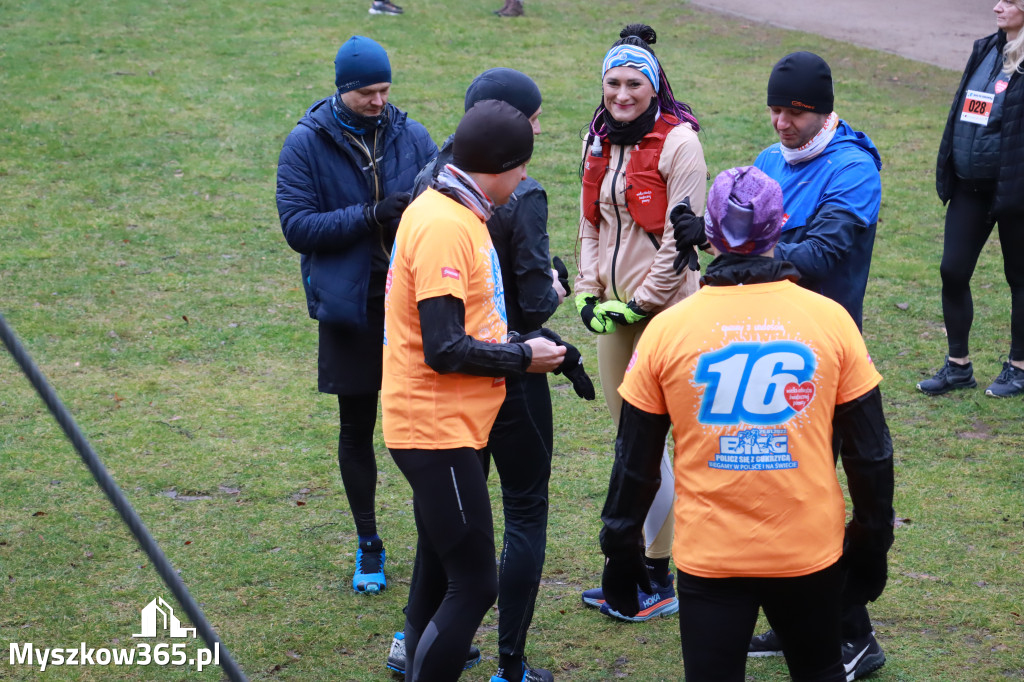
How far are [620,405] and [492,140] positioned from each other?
168 cm

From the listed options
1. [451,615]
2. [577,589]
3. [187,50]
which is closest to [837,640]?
[451,615]

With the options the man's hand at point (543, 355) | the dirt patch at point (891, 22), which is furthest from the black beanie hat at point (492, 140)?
the dirt patch at point (891, 22)

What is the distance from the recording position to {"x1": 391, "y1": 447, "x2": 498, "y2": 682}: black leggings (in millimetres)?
3475

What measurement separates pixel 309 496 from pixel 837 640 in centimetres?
334

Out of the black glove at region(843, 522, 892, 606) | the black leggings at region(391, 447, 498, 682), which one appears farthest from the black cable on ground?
the black glove at region(843, 522, 892, 606)

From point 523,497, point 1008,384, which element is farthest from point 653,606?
point 1008,384

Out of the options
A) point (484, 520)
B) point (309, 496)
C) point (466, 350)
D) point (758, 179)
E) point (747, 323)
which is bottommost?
point (309, 496)

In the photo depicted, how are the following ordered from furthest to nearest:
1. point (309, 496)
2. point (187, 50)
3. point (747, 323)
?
1. point (187, 50)
2. point (309, 496)
3. point (747, 323)

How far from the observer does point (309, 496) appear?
226 inches

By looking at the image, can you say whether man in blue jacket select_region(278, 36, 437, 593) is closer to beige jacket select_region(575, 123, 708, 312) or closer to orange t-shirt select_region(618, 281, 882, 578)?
beige jacket select_region(575, 123, 708, 312)

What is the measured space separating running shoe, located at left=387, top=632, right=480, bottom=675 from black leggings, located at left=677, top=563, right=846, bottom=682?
144 centimetres

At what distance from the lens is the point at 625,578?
341 cm

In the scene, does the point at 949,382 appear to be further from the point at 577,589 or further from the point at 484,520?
the point at 484,520

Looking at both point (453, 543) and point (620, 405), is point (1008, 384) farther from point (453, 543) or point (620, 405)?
point (453, 543)
